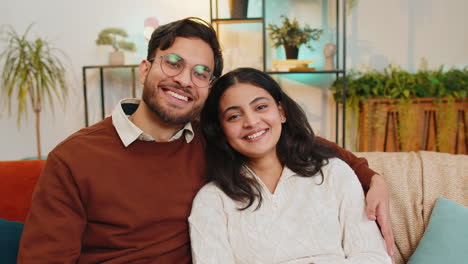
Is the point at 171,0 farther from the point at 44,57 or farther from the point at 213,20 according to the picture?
the point at 44,57

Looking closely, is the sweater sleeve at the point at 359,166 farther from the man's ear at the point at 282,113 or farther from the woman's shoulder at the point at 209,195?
the woman's shoulder at the point at 209,195

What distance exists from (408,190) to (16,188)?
1.55 meters

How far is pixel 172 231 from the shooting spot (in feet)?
4.01

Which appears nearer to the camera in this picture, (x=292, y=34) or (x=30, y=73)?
(x=292, y=34)

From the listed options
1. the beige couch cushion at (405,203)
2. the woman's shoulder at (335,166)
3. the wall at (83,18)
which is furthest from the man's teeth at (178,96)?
the wall at (83,18)

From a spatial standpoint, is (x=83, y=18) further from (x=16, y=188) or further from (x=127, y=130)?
(x=127, y=130)

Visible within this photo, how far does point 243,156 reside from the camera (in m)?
1.43

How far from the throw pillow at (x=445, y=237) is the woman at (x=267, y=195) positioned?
182 mm

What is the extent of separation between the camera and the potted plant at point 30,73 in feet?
9.53

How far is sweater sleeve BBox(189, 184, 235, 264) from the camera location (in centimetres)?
115

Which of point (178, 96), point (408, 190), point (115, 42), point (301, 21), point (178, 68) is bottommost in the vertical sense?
point (408, 190)

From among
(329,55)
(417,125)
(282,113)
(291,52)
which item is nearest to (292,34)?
(291,52)

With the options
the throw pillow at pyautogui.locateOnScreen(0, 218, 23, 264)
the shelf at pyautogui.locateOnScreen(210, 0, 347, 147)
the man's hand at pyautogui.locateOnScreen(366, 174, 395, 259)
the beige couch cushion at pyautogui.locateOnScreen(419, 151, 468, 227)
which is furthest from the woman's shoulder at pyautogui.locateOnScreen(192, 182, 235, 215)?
the shelf at pyautogui.locateOnScreen(210, 0, 347, 147)

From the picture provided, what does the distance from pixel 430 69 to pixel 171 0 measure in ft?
7.84
